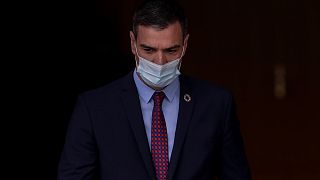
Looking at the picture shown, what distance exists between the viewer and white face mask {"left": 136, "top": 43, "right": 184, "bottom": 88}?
252 centimetres

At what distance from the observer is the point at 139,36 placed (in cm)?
255

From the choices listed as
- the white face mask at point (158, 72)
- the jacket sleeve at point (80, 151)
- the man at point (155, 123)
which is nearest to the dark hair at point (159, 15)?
the man at point (155, 123)

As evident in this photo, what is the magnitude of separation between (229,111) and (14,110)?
9.28 feet

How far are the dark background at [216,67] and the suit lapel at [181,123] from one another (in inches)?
95.1

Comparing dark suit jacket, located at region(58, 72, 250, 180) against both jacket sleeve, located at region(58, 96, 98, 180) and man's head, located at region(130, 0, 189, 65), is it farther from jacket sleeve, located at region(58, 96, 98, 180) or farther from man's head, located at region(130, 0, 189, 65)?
man's head, located at region(130, 0, 189, 65)

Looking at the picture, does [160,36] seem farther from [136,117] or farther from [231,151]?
[231,151]

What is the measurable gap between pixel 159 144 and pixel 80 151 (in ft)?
0.78

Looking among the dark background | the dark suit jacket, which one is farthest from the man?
the dark background

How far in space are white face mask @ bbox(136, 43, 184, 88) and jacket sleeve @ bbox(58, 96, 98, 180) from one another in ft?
0.71

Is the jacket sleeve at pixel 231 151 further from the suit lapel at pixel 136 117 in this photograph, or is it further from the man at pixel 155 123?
the suit lapel at pixel 136 117

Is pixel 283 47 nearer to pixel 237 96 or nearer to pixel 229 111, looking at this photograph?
pixel 237 96

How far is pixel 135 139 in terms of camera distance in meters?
2.58

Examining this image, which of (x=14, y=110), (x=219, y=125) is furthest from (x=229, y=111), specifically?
(x=14, y=110)

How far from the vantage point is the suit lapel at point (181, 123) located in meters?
2.57
